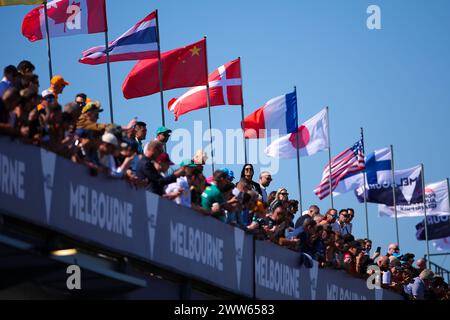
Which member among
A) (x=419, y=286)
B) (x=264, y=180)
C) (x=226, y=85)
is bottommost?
(x=419, y=286)

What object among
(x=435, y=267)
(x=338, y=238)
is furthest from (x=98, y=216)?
(x=435, y=267)

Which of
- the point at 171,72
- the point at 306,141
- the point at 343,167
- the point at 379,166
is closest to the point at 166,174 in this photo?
the point at 171,72

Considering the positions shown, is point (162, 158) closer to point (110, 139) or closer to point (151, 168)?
point (151, 168)

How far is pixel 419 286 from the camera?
27.3 metres

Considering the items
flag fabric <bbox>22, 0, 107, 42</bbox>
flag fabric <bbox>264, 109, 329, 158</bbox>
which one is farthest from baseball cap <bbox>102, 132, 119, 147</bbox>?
flag fabric <bbox>264, 109, 329, 158</bbox>

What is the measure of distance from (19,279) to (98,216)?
132 centimetres

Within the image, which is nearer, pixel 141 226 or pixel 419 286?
pixel 141 226

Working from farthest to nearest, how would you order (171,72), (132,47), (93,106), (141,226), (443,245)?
(443,245) < (171,72) < (132,47) < (93,106) < (141,226)

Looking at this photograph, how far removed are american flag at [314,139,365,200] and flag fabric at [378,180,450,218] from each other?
5.41 m

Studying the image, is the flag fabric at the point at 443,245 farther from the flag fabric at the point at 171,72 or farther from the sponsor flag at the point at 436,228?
the flag fabric at the point at 171,72

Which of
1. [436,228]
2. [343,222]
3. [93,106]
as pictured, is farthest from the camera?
[436,228]

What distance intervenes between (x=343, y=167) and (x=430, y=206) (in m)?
7.53

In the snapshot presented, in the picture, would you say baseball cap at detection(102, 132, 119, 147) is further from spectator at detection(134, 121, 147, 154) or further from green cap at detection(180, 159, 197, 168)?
spectator at detection(134, 121, 147, 154)
